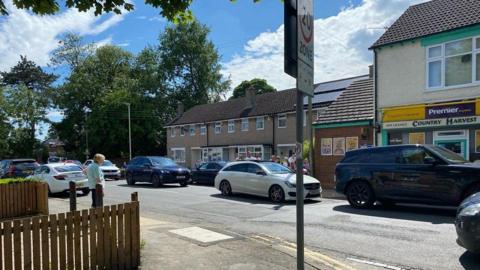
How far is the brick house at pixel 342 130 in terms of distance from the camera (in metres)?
20.3

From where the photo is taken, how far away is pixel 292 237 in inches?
348

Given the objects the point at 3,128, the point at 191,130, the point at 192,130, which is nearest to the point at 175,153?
the point at 191,130

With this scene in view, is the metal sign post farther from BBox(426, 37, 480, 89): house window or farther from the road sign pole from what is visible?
BBox(426, 37, 480, 89): house window

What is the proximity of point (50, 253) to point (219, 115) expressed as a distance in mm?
40696

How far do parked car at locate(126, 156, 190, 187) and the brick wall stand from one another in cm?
683

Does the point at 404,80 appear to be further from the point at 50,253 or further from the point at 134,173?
the point at 50,253

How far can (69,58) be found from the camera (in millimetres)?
65812

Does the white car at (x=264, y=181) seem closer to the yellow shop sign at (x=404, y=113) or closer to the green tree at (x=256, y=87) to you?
the yellow shop sign at (x=404, y=113)

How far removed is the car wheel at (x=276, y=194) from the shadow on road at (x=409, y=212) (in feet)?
6.66

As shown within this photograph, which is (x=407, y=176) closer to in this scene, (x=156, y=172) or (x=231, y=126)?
(x=156, y=172)

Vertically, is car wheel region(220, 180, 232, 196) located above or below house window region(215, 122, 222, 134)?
below

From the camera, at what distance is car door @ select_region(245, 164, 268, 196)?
50.9 feet

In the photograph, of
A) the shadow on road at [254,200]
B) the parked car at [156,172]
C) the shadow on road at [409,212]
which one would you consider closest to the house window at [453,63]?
the shadow on road at [409,212]

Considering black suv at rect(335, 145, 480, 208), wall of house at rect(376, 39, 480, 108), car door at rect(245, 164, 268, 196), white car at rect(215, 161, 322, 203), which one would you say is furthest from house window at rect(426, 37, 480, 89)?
car door at rect(245, 164, 268, 196)
